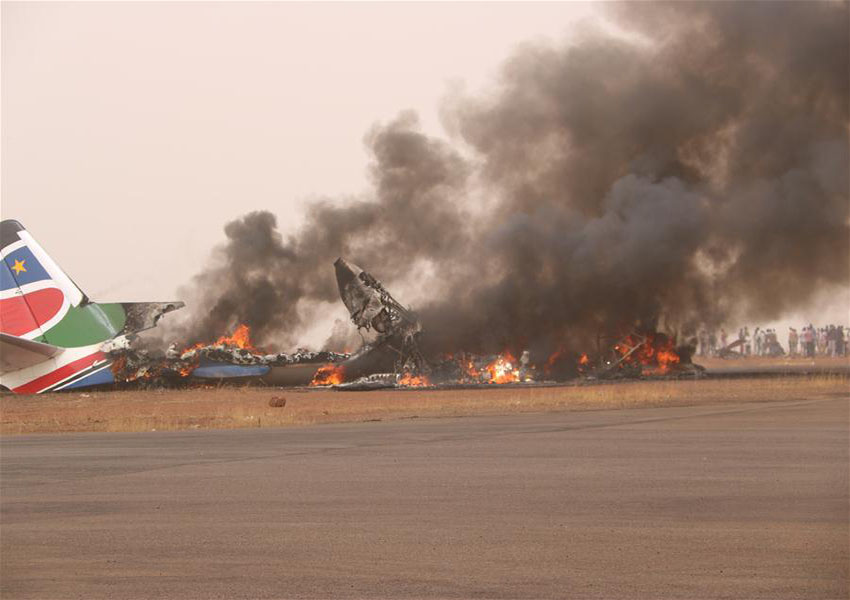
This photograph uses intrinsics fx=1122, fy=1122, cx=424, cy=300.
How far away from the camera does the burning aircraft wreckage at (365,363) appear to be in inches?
2031

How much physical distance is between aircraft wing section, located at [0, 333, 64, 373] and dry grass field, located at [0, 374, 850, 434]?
1.53 metres

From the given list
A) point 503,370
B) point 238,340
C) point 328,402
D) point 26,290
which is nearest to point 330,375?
point 238,340

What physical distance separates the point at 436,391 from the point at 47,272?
18.1 m

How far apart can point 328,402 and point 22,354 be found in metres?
13.5

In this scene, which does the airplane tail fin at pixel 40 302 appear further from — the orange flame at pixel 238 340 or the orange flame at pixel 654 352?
the orange flame at pixel 654 352

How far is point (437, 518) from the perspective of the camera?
13.2 meters

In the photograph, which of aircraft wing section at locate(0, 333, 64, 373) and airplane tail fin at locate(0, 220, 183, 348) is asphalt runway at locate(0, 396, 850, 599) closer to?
aircraft wing section at locate(0, 333, 64, 373)

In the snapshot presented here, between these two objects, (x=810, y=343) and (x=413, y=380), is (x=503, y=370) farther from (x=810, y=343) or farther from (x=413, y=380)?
(x=810, y=343)

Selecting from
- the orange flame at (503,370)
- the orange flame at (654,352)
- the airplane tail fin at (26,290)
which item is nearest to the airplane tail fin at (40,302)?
the airplane tail fin at (26,290)

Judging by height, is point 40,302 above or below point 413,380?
above

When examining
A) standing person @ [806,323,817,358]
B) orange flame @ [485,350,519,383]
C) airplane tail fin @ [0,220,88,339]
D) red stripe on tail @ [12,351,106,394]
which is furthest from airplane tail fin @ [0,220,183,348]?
standing person @ [806,323,817,358]

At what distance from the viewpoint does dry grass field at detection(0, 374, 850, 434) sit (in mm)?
33250

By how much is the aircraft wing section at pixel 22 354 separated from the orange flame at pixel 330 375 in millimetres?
12440

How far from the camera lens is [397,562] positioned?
10.7 m
